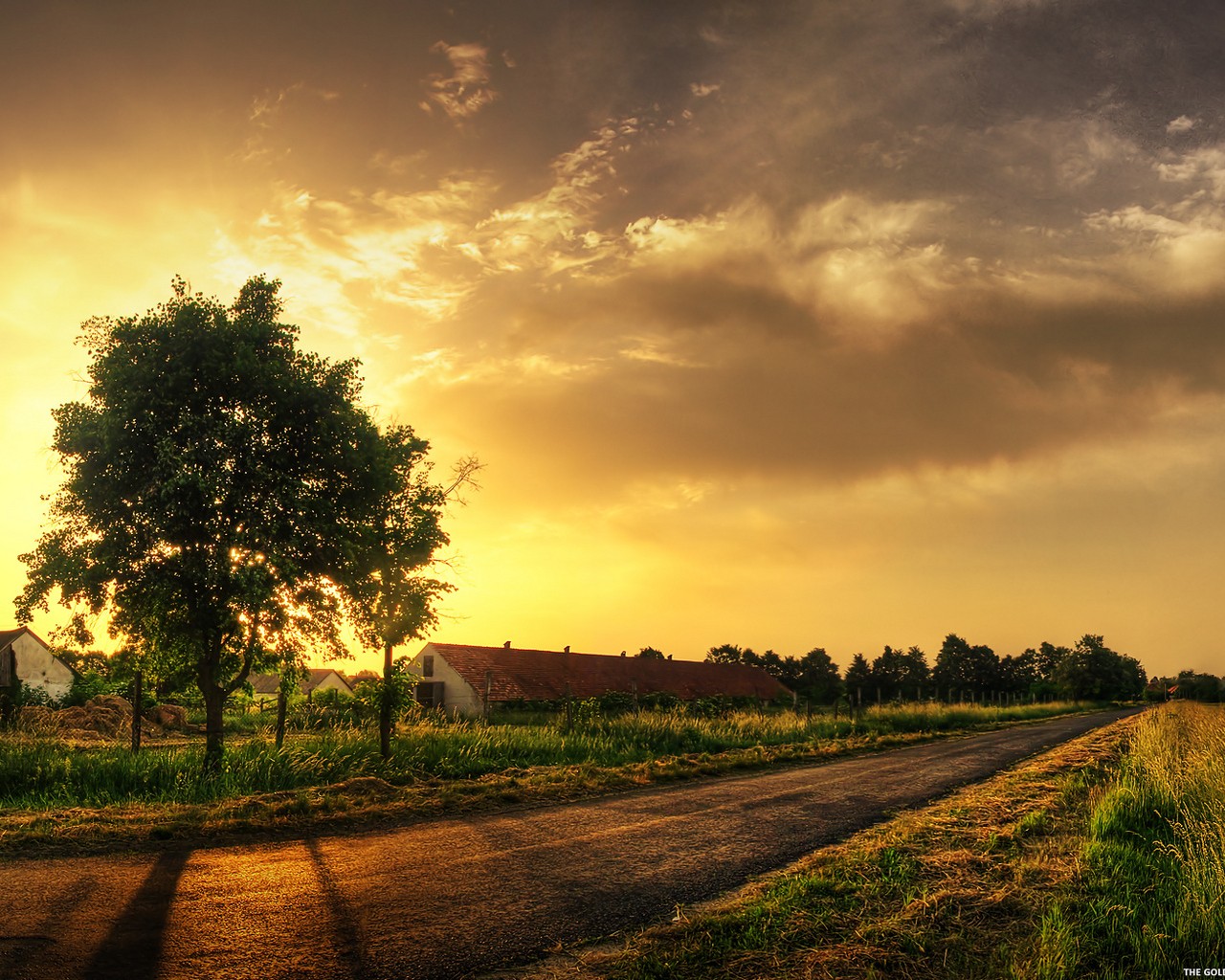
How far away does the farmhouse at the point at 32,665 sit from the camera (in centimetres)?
4597

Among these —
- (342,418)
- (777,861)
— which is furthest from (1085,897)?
(342,418)

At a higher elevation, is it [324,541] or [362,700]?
[324,541]

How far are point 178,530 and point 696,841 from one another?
11.5m

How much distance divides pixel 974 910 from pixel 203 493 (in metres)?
13.9

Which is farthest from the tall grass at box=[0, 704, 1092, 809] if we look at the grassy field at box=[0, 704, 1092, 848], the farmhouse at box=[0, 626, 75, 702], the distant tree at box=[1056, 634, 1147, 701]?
the distant tree at box=[1056, 634, 1147, 701]

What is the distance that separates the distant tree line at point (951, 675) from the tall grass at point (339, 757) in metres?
52.4

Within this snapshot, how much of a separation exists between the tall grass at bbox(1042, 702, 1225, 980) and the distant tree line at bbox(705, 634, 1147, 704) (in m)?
62.9

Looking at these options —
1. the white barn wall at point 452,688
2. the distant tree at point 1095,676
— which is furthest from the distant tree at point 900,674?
the white barn wall at point 452,688

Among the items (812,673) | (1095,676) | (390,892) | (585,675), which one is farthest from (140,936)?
(1095,676)

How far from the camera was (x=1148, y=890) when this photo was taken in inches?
278

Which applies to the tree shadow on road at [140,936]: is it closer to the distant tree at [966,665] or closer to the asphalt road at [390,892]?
the asphalt road at [390,892]

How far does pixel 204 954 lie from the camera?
5387 mm

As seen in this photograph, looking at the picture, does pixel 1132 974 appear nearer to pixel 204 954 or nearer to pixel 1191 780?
pixel 204 954

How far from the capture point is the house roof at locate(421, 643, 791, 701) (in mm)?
48500
